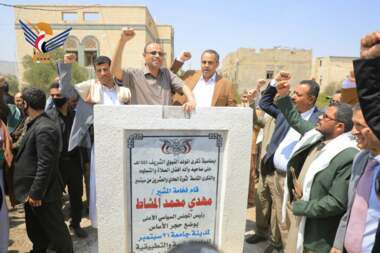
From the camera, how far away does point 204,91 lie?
2.93 m

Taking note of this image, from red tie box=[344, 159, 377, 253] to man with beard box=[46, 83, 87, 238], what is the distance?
2757mm

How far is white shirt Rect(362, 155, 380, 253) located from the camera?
1633mm

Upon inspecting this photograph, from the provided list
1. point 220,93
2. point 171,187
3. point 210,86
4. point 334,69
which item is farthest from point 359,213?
point 334,69

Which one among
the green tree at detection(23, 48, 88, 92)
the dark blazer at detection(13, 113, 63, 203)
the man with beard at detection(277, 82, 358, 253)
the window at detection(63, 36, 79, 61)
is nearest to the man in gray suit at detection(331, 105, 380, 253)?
the man with beard at detection(277, 82, 358, 253)

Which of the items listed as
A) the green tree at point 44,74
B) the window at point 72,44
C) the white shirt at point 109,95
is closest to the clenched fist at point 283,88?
the white shirt at point 109,95

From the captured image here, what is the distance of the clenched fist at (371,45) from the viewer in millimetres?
1077

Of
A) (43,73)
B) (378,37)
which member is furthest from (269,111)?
(43,73)

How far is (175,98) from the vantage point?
2.85m

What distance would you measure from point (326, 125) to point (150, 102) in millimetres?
1406

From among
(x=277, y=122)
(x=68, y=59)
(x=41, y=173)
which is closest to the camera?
(x=41, y=173)

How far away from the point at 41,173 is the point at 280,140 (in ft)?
7.49

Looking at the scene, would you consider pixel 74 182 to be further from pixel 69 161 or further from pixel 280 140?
pixel 280 140

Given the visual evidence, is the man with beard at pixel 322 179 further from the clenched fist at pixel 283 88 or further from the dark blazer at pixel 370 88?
the dark blazer at pixel 370 88

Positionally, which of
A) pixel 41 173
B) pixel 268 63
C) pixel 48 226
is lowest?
pixel 48 226
